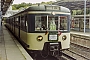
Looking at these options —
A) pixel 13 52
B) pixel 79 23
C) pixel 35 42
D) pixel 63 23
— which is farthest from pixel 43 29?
pixel 79 23

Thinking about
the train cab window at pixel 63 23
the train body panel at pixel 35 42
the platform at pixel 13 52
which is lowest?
the platform at pixel 13 52

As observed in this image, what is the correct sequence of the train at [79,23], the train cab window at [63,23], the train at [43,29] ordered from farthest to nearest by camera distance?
the train at [79,23] < the train cab window at [63,23] < the train at [43,29]

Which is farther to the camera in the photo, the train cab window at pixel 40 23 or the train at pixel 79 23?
the train at pixel 79 23

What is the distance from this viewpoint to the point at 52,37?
9445mm

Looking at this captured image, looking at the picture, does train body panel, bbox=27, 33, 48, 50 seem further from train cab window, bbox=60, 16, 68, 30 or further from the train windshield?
train cab window, bbox=60, 16, 68, 30

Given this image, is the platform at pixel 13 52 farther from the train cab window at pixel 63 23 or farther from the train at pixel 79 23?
the train at pixel 79 23

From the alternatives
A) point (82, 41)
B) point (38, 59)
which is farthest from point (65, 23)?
point (82, 41)

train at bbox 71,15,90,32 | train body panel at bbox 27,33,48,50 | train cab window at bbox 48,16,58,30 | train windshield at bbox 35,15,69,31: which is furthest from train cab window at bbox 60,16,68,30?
train at bbox 71,15,90,32

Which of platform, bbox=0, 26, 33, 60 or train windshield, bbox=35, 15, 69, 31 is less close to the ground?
train windshield, bbox=35, 15, 69, 31

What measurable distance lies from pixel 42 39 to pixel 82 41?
1043 cm

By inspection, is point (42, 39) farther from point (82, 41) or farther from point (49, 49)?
point (82, 41)

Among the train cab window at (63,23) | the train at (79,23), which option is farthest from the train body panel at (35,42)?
the train at (79,23)

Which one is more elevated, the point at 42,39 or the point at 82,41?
the point at 42,39

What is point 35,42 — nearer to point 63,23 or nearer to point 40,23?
point 40,23
